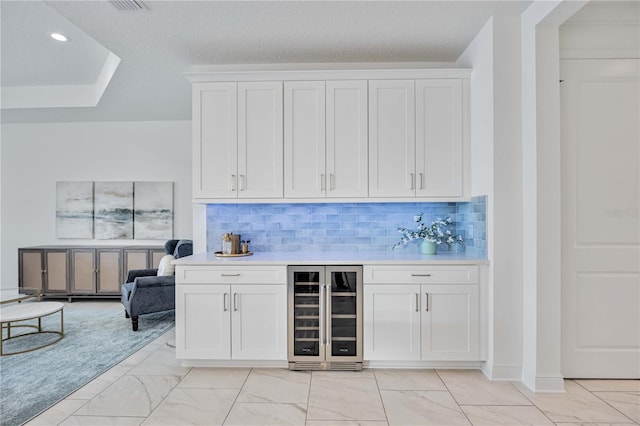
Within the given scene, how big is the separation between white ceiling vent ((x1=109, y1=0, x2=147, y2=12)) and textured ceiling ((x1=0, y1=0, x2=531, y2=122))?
5 cm

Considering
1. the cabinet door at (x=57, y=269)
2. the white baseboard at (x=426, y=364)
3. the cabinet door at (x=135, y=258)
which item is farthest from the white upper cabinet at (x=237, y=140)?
the cabinet door at (x=57, y=269)

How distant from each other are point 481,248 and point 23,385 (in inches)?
146

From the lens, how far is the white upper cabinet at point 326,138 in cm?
311

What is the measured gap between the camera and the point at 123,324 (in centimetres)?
412

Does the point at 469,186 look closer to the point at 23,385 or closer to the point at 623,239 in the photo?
the point at 623,239

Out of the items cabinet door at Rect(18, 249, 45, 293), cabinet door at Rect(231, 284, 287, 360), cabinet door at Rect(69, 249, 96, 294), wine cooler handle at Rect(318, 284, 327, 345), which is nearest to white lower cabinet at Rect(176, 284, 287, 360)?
cabinet door at Rect(231, 284, 287, 360)

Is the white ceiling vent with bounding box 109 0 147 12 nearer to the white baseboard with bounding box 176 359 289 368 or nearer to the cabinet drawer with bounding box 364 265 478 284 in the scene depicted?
the cabinet drawer with bounding box 364 265 478 284

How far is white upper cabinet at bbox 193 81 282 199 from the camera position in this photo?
313 centimetres

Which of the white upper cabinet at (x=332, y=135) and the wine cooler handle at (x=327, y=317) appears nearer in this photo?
the wine cooler handle at (x=327, y=317)

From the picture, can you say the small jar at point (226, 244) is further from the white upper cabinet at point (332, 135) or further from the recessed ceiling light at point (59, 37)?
the recessed ceiling light at point (59, 37)

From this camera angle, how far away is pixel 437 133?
3090mm

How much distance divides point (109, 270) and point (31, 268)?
3.75 feet

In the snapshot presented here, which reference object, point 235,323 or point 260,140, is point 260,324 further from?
point 260,140

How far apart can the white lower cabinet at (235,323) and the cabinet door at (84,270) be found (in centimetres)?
299
